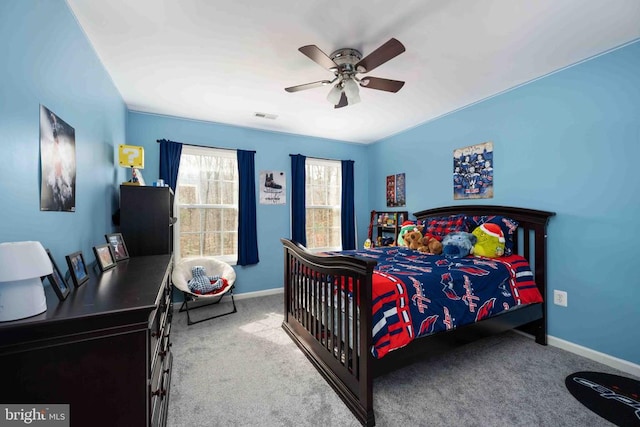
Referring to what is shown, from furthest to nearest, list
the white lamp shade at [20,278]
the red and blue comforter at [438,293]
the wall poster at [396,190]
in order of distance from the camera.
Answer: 1. the wall poster at [396,190]
2. the red and blue comforter at [438,293]
3. the white lamp shade at [20,278]

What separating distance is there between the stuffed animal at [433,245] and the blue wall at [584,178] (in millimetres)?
799

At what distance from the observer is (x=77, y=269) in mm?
1297

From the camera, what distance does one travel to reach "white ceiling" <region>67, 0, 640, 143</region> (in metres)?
1.66

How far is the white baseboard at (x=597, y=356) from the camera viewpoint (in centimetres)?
201

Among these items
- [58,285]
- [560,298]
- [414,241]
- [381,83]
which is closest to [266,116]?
[381,83]

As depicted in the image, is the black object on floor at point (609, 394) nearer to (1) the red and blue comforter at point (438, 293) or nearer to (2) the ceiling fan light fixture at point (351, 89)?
(1) the red and blue comforter at point (438, 293)

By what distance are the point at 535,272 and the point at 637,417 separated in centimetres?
118

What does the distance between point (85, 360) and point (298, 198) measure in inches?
135

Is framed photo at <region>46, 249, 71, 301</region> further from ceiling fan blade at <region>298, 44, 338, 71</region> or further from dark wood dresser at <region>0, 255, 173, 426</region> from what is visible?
ceiling fan blade at <region>298, 44, 338, 71</region>

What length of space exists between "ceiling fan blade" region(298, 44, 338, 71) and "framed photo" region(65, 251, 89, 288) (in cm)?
170

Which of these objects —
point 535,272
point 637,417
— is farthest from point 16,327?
point 535,272

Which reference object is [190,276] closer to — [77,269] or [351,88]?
[77,269]

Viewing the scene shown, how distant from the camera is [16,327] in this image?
0.76 metres

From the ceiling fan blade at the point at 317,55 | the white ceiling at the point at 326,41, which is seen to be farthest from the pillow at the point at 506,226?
the ceiling fan blade at the point at 317,55
